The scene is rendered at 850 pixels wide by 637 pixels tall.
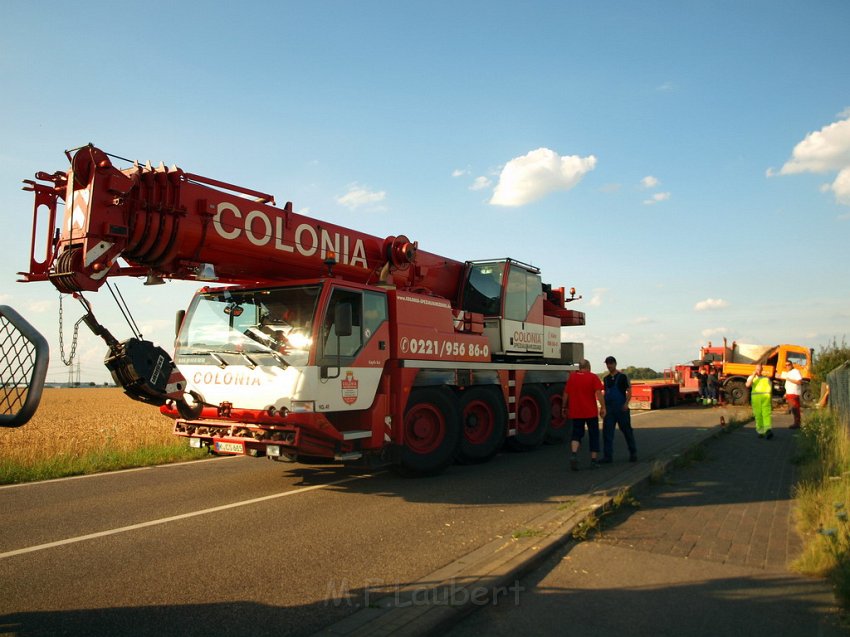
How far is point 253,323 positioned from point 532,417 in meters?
6.30

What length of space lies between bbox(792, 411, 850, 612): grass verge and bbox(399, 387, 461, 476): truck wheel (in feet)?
14.1

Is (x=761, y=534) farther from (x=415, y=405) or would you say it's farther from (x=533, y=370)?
(x=533, y=370)

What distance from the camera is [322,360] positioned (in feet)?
24.0

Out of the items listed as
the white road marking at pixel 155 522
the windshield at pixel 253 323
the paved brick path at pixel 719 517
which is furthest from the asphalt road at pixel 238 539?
the windshield at pixel 253 323

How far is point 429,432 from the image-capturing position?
29.2 ft

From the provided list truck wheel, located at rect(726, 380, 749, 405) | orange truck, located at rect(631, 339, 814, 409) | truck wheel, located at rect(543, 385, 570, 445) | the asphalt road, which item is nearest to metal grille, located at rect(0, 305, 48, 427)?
the asphalt road

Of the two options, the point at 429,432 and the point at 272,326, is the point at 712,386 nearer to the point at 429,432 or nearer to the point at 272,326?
the point at 429,432

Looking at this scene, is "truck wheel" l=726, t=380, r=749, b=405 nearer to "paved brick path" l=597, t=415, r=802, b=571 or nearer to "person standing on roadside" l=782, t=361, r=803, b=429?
"person standing on roadside" l=782, t=361, r=803, b=429

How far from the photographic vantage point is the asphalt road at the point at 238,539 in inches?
158

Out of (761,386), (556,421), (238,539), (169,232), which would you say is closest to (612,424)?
(556,421)

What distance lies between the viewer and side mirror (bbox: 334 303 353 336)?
24.1 feet

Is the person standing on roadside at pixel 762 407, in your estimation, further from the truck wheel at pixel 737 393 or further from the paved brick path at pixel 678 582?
the truck wheel at pixel 737 393

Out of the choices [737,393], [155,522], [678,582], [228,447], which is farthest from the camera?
[737,393]

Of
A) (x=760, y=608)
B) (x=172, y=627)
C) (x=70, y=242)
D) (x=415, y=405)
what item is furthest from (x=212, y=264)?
(x=760, y=608)
